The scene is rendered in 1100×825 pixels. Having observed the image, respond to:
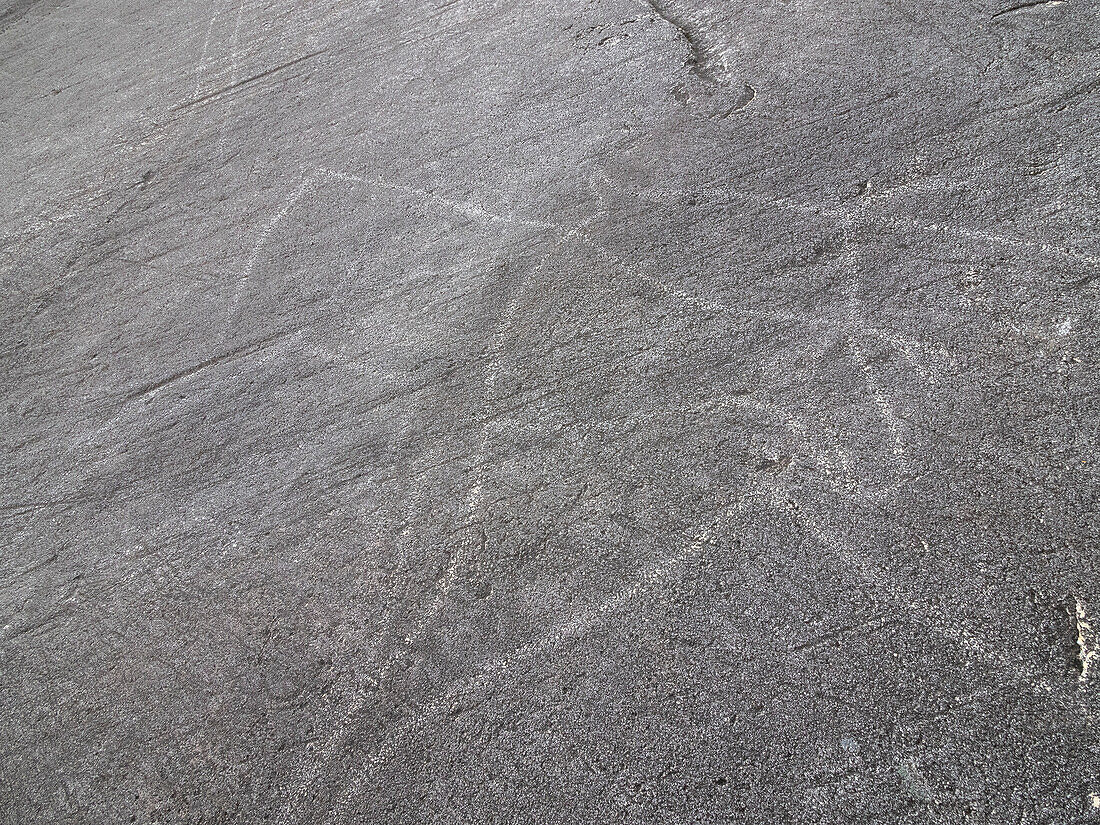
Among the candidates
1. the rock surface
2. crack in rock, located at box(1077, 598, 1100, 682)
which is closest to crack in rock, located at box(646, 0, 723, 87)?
the rock surface

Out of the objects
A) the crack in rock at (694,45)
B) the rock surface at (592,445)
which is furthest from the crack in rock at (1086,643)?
the crack in rock at (694,45)

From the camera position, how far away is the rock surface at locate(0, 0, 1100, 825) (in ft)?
8.15

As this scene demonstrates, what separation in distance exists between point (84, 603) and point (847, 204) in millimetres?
3688

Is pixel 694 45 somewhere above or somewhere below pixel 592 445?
above

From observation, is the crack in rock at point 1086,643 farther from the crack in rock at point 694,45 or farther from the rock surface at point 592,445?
the crack in rock at point 694,45

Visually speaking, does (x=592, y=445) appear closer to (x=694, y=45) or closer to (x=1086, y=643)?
(x=1086, y=643)

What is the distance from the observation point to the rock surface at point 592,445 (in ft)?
8.15

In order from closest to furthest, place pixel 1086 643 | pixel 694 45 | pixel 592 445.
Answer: pixel 1086 643
pixel 592 445
pixel 694 45

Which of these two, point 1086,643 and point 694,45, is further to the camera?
point 694,45

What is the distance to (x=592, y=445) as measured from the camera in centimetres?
329

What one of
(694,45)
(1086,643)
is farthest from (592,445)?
(694,45)

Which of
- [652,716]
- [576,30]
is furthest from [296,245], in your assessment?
[652,716]

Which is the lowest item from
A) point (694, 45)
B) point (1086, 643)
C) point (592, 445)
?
point (1086, 643)

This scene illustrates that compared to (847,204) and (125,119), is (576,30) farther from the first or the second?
(125,119)
